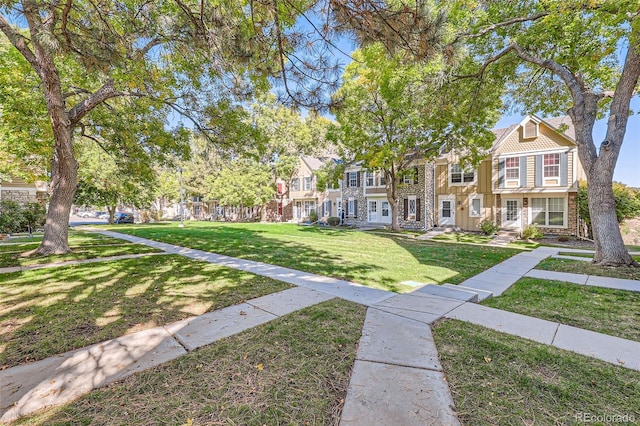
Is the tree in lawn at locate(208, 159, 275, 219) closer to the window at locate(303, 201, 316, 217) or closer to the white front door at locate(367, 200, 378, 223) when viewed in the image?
the window at locate(303, 201, 316, 217)

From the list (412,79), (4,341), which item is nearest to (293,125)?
(412,79)

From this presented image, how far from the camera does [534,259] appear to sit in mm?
9148

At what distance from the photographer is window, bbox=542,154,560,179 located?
15438 mm

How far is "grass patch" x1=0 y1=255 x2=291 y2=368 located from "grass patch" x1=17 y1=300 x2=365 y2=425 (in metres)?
1.22

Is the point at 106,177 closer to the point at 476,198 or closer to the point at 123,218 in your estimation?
the point at 123,218

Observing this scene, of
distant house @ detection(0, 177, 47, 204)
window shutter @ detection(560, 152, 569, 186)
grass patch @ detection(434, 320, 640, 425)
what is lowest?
grass patch @ detection(434, 320, 640, 425)

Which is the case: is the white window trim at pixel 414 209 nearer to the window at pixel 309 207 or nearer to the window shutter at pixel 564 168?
the window shutter at pixel 564 168

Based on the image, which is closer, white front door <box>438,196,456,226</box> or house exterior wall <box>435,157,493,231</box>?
house exterior wall <box>435,157,493,231</box>

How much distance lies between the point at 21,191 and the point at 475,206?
27.9 metres

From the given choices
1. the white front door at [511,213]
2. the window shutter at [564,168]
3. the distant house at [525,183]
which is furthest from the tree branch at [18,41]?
the window shutter at [564,168]

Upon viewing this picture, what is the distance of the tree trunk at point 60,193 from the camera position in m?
7.77

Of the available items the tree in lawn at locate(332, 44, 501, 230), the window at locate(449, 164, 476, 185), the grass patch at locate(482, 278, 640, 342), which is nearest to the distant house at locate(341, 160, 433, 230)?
the window at locate(449, 164, 476, 185)

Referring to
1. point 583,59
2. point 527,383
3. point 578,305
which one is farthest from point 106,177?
point 583,59

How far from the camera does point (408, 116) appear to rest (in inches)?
538
